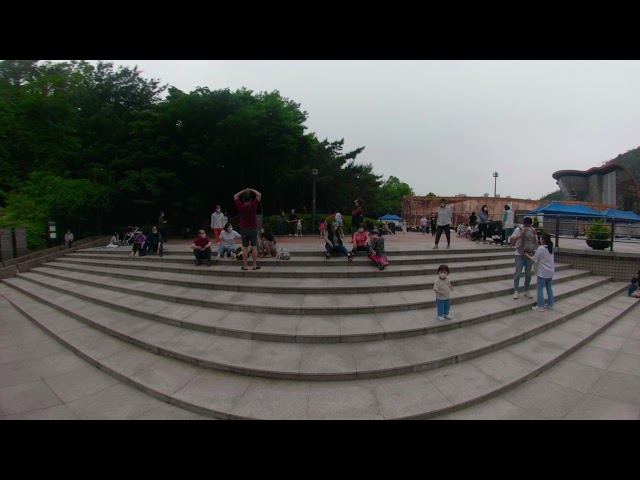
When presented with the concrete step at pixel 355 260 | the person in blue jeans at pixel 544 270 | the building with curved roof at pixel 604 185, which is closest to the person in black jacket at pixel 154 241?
the concrete step at pixel 355 260

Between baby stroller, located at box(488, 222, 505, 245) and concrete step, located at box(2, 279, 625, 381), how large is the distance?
644 centimetres

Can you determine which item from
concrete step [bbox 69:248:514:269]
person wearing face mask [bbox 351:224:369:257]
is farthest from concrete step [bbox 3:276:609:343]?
person wearing face mask [bbox 351:224:369:257]

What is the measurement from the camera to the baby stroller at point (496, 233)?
37.1 ft

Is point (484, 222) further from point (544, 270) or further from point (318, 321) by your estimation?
point (318, 321)

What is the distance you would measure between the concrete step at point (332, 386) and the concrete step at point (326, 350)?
0.38ft

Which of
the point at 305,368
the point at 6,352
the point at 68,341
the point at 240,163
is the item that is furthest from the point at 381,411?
the point at 240,163

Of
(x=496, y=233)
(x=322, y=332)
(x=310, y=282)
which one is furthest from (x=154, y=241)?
(x=496, y=233)

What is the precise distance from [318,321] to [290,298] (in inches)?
41.5

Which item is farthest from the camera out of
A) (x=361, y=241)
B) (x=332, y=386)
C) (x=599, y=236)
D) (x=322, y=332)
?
(x=599, y=236)

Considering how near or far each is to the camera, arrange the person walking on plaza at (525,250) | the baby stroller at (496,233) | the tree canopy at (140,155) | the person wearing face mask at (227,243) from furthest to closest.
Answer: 1. the tree canopy at (140,155)
2. the baby stroller at (496,233)
3. the person wearing face mask at (227,243)
4. the person walking on plaza at (525,250)

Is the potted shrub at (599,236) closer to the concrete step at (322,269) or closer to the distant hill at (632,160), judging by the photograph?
the concrete step at (322,269)

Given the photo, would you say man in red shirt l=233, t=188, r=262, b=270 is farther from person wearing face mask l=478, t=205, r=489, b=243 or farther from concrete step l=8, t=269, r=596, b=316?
person wearing face mask l=478, t=205, r=489, b=243

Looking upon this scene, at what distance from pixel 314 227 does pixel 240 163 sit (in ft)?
25.3

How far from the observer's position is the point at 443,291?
196 inches
